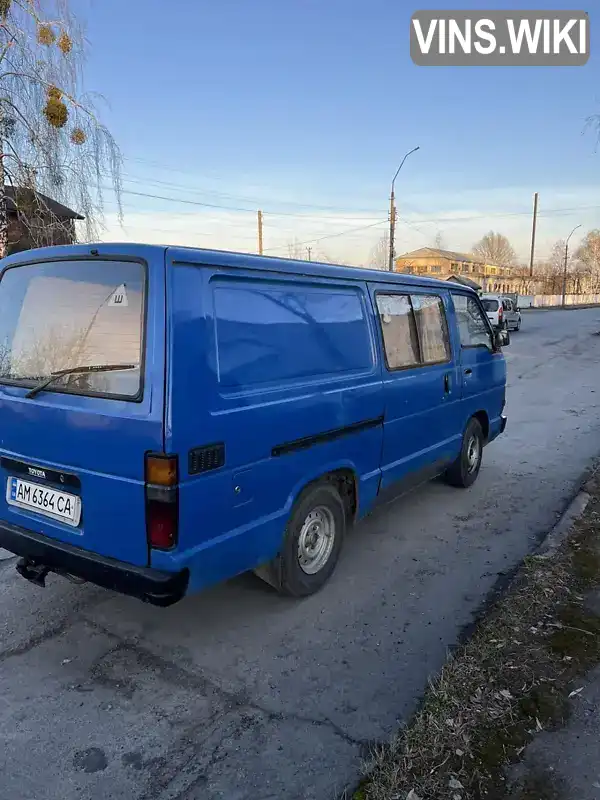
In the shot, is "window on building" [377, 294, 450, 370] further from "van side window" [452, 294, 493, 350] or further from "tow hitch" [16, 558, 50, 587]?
"tow hitch" [16, 558, 50, 587]

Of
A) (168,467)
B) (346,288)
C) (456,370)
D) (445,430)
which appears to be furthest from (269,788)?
(456,370)

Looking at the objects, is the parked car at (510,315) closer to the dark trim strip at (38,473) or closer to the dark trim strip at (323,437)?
the dark trim strip at (323,437)

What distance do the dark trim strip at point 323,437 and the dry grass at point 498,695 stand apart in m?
1.34

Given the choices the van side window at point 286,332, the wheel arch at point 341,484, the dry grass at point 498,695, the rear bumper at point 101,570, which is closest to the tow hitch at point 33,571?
the rear bumper at point 101,570

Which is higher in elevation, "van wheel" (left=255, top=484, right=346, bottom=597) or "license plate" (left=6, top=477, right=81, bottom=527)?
"license plate" (left=6, top=477, right=81, bottom=527)

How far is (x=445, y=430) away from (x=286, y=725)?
307 centimetres

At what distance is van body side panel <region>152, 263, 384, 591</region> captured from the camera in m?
2.60

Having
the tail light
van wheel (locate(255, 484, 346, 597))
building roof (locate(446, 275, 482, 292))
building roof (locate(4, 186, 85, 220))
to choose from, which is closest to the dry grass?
van wheel (locate(255, 484, 346, 597))

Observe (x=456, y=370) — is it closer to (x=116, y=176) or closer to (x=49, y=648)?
(x=49, y=648)

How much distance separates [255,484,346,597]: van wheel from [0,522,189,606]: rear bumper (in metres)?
0.83

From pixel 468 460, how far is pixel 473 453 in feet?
0.56

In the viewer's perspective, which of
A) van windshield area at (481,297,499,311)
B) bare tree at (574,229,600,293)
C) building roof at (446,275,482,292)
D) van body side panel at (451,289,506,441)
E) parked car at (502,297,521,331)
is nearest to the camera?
van body side panel at (451,289,506,441)

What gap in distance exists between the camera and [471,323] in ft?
18.3

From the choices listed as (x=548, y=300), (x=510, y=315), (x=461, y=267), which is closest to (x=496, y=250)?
(x=461, y=267)
